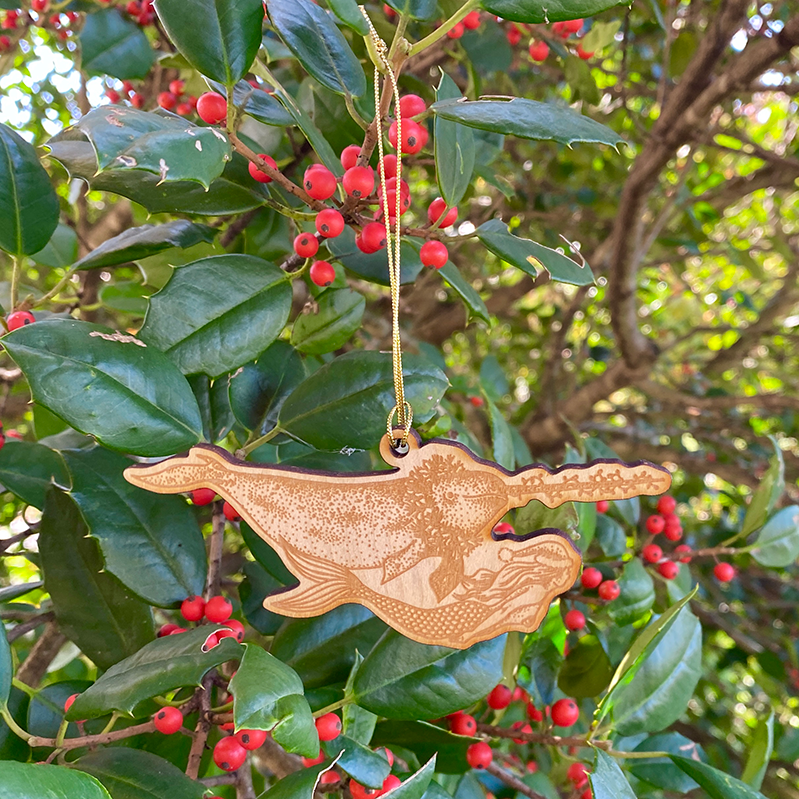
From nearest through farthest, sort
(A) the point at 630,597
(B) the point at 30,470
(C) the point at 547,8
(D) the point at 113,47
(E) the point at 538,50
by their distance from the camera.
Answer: (C) the point at 547,8
(B) the point at 30,470
(A) the point at 630,597
(D) the point at 113,47
(E) the point at 538,50

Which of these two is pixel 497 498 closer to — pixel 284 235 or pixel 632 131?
pixel 284 235

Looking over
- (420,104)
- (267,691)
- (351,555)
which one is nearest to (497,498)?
(351,555)

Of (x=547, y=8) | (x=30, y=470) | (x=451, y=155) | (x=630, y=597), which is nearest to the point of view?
(x=547, y=8)

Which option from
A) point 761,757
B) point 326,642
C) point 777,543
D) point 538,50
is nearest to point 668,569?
point 777,543

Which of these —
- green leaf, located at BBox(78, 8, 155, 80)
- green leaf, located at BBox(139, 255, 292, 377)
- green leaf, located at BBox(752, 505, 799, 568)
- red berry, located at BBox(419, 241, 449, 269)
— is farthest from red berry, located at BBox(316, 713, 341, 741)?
green leaf, located at BBox(78, 8, 155, 80)

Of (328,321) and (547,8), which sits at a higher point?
(547,8)

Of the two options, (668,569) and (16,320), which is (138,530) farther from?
(668,569)

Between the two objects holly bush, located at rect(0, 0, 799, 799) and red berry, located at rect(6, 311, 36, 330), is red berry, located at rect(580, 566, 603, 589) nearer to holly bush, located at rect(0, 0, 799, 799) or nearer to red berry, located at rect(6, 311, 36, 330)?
holly bush, located at rect(0, 0, 799, 799)
